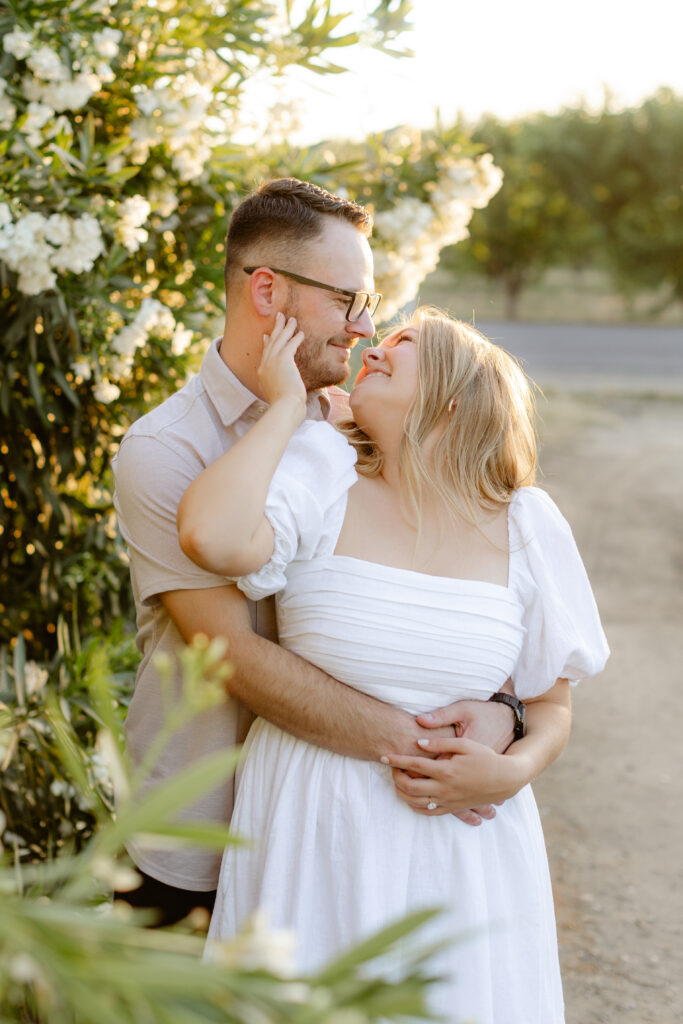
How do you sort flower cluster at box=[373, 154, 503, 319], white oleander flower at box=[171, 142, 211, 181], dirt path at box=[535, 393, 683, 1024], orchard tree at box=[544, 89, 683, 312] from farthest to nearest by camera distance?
orchard tree at box=[544, 89, 683, 312]
flower cluster at box=[373, 154, 503, 319]
dirt path at box=[535, 393, 683, 1024]
white oleander flower at box=[171, 142, 211, 181]

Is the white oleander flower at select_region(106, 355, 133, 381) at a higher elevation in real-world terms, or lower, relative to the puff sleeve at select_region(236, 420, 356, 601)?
lower

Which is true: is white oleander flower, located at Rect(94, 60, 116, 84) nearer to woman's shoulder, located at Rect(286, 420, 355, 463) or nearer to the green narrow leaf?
the green narrow leaf

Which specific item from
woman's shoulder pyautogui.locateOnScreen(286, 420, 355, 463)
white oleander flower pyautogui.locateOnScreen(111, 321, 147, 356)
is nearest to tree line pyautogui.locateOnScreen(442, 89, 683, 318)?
white oleander flower pyautogui.locateOnScreen(111, 321, 147, 356)

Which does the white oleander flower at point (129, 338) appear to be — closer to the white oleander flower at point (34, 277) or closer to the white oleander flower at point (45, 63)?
the white oleander flower at point (34, 277)

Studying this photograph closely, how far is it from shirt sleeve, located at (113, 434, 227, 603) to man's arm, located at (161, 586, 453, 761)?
0.10 metres

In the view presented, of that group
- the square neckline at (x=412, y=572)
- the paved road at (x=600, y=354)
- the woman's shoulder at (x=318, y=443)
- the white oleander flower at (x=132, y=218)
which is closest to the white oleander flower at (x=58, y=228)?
the white oleander flower at (x=132, y=218)

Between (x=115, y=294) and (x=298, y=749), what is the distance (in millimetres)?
1720

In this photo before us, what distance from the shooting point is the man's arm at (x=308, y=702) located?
173 centimetres

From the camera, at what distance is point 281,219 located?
2111 mm

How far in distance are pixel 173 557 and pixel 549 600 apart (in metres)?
0.70

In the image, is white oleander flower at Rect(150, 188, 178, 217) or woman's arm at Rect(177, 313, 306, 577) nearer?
woman's arm at Rect(177, 313, 306, 577)

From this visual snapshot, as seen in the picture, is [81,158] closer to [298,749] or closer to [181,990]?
[298,749]

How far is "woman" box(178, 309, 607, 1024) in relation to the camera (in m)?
1.68

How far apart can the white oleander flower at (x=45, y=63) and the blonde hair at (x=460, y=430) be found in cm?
142
